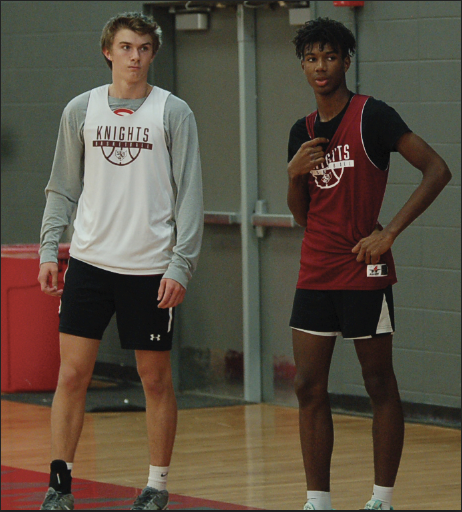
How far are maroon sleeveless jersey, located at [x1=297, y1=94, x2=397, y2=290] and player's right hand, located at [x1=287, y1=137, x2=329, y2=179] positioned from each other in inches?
1.2

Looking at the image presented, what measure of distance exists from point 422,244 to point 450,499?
154cm

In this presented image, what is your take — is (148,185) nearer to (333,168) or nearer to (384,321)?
(333,168)

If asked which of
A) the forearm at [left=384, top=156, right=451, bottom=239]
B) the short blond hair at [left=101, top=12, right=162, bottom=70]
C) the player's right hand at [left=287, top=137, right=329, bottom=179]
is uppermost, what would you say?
the short blond hair at [left=101, top=12, right=162, bottom=70]

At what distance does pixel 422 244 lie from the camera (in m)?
5.36

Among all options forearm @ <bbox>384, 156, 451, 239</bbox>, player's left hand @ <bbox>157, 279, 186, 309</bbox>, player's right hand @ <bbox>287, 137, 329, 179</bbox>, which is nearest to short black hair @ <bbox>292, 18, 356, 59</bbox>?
player's right hand @ <bbox>287, 137, 329, 179</bbox>

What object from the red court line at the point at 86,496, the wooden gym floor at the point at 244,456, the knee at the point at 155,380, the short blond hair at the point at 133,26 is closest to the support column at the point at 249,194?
the wooden gym floor at the point at 244,456

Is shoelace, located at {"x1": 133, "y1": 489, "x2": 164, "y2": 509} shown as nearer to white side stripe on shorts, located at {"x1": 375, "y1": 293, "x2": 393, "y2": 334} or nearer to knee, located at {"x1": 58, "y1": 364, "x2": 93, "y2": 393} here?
knee, located at {"x1": 58, "y1": 364, "x2": 93, "y2": 393}

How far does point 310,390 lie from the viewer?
315 centimetres

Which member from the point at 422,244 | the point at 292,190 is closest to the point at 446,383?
the point at 422,244

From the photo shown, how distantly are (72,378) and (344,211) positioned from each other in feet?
3.20

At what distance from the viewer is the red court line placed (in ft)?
12.8

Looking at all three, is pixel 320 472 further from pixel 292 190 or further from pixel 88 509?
pixel 88 509

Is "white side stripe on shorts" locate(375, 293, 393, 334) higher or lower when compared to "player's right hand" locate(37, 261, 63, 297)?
lower

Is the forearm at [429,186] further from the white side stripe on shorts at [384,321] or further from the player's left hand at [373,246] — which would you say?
the white side stripe on shorts at [384,321]
